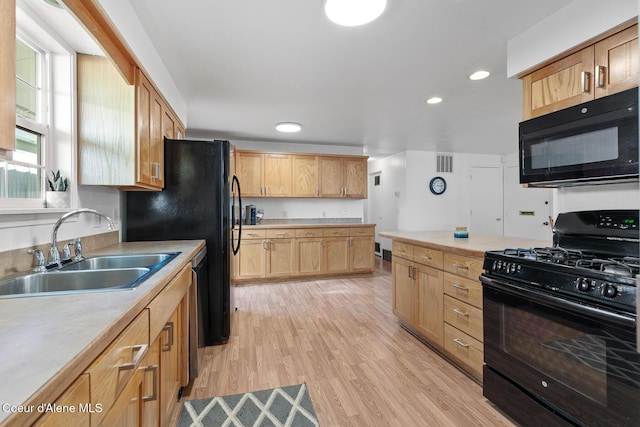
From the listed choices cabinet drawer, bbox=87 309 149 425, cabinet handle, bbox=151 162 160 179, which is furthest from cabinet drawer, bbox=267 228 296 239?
cabinet drawer, bbox=87 309 149 425

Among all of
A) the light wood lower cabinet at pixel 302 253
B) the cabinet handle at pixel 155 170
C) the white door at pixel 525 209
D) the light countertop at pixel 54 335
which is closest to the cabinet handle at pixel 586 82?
the light countertop at pixel 54 335

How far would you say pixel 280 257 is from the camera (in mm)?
4457

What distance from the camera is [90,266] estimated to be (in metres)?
1.59

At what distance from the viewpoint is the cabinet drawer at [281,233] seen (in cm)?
441

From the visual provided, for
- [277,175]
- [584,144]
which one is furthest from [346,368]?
[277,175]

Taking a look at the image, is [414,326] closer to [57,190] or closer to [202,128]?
[57,190]

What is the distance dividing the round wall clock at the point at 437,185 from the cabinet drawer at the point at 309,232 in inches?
109

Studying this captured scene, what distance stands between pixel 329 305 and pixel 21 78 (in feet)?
10.3

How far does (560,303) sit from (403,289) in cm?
146

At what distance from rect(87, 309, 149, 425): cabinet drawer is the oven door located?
5.46 feet

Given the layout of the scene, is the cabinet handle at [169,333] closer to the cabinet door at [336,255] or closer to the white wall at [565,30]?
the white wall at [565,30]

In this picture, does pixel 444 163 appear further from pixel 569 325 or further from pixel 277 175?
pixel 569 325

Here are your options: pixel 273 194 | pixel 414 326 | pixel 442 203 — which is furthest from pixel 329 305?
pixel 442 203

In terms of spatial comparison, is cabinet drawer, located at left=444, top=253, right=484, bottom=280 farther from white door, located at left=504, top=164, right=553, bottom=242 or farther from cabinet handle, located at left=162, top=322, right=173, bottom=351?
white door, located at left=504, top=164, right=553, bottom=242
